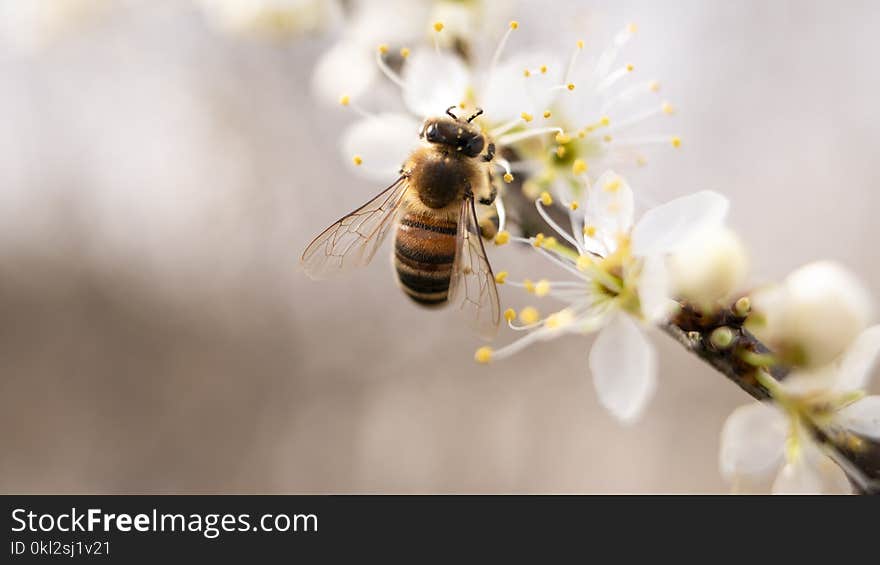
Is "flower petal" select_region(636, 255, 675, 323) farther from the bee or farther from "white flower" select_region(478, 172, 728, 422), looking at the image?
the bee

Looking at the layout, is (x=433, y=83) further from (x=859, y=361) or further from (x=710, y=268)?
(x=859, y=361)

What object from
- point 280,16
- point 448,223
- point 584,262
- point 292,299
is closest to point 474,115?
point 448,223

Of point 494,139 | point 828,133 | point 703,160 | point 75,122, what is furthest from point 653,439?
point 75,122

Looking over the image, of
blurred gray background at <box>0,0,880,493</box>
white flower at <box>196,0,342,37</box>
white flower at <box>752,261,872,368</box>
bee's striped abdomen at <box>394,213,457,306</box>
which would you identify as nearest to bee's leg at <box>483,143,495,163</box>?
bee's striped abdomen at <box>394,213,457,306</box>

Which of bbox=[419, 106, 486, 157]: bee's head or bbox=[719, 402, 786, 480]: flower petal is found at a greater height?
bbox=[419, 106, 486, 157]: bee's head

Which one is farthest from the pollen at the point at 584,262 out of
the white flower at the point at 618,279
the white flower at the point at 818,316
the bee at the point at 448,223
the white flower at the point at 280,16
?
the white flower at the point at 280,16

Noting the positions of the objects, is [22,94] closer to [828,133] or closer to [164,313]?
[164,313]
